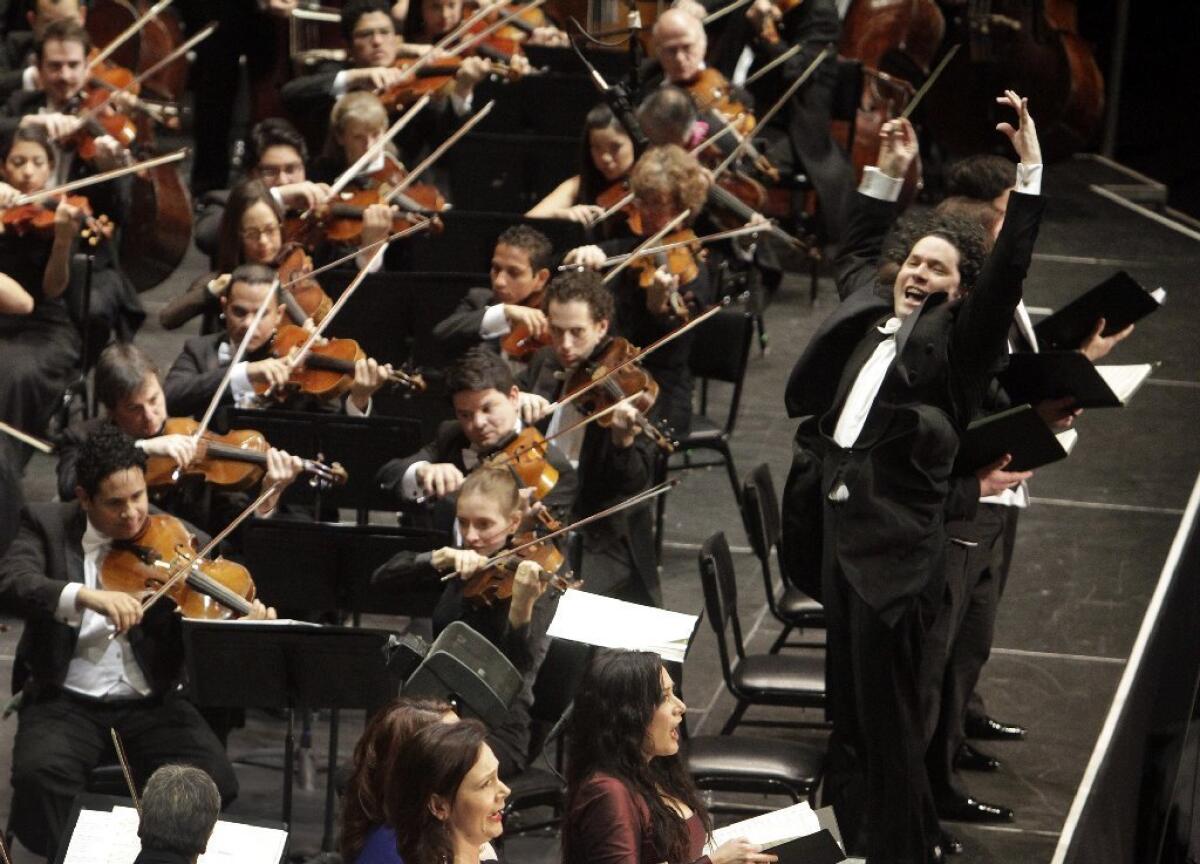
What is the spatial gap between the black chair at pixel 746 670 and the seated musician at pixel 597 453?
22.1 inches

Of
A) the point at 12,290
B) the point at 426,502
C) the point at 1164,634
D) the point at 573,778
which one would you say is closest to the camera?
the point at 573,778

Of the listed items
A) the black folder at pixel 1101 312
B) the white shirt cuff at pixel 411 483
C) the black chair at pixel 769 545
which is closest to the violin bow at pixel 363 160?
the white shirt cuff at pixel 411 483

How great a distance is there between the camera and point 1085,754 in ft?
18.7

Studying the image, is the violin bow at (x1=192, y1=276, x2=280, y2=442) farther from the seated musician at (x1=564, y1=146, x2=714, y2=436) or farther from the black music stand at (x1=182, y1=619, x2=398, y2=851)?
the black music stand at (x1=182, y1=619, x2=398, y2=851)

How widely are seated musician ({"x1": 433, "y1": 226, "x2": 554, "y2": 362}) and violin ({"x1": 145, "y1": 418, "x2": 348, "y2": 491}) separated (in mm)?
837

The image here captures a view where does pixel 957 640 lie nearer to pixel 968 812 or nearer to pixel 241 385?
pixel 968 812

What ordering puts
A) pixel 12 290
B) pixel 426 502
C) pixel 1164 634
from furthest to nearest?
1. pixel 12 290
2. pixel 426 502
3. pixel 1164 634

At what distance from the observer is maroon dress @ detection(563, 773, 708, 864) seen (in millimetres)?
3740

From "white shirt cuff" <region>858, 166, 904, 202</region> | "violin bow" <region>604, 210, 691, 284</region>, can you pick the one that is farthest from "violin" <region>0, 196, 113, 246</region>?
"white shirt cuff" <region>858, 166, 904, 202</region>

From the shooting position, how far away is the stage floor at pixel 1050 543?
18.2ft

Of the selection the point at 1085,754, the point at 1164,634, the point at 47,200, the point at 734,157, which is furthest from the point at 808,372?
the point at 47,200

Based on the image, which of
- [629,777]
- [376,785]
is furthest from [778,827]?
[376,785]

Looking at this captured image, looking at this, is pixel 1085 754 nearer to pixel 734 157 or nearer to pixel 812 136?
pixel 734 157

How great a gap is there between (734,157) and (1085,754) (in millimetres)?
2553
